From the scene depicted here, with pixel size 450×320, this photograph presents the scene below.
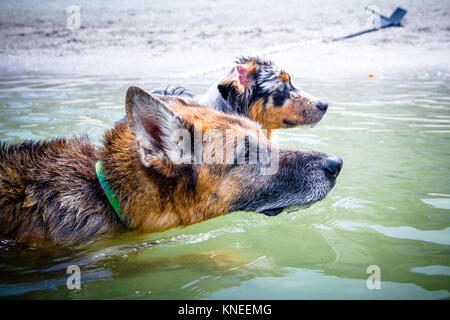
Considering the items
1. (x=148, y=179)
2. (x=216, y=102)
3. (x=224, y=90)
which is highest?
(x=224, y=90)

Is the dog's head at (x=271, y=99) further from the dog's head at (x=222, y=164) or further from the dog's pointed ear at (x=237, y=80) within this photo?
the dog's head at (x=222, y=164)

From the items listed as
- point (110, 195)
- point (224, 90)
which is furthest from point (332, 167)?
point (224, 90)

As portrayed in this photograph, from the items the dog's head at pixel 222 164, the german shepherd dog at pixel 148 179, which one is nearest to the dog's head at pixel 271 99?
the dog's head at pixel 222 164

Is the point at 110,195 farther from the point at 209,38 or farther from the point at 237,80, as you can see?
the point at 209,38

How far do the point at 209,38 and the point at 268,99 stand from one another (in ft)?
53.6

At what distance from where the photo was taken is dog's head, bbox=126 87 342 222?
10.9 feet

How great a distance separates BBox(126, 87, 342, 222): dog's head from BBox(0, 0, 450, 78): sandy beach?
1224 centimetres

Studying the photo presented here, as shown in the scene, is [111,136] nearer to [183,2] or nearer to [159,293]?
[159,293]

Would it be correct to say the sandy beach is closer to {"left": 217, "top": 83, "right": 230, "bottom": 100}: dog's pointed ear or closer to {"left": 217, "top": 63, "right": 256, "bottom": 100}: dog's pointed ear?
{"left": 217, "top": 63, "right": 256, "bottom": 100}: dog's pointed ear

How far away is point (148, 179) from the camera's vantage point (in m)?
3.34

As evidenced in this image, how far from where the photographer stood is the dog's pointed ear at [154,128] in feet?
9.91

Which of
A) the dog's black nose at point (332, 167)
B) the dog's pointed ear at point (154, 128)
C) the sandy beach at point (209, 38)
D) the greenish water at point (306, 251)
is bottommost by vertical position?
the greenish water at point (306, 251)

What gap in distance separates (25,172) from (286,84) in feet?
13.5

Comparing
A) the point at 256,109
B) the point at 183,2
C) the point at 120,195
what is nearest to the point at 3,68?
the point at 183,2
